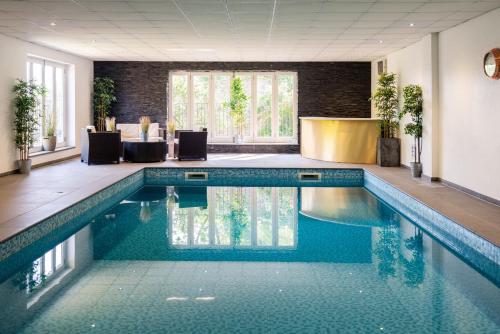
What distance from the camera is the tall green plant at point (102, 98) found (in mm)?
14831

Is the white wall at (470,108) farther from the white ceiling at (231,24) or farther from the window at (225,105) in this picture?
the window at (225,105)

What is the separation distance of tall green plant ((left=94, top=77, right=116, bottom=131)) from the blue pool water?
794cm

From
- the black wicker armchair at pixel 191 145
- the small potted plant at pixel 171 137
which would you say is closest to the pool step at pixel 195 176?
the black wicker armchair at pixel 191 145

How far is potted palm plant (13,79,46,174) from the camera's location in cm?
1032

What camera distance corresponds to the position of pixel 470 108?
327 inches

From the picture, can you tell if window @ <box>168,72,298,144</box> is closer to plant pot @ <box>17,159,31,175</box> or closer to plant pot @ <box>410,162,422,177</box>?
plant pot @ <box>17,159,31,175</box>

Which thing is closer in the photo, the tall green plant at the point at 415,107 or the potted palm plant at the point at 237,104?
the tall green plant at the point at 415,107

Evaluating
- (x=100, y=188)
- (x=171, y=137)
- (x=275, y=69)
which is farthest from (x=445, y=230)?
(x=275, y=69)

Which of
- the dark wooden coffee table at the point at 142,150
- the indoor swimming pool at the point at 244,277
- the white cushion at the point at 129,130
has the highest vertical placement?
the white cushion at the point at 129,130

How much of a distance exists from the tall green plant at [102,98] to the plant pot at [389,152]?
7401 mm

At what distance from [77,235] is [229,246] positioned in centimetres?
186

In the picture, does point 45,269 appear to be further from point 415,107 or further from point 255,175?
point 415,107

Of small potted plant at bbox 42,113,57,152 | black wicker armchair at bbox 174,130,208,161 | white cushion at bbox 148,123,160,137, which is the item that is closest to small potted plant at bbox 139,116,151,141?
black wicker armchair at bbox 174,130,208,161

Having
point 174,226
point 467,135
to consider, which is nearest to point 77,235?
point 174,226
